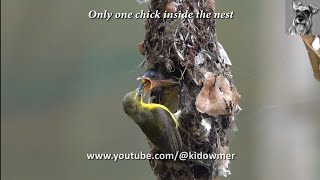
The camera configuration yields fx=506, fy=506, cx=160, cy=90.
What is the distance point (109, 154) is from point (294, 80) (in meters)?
0.57

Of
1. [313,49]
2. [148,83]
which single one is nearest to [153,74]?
[148,83]

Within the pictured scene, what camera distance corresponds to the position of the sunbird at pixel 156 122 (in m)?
1.10

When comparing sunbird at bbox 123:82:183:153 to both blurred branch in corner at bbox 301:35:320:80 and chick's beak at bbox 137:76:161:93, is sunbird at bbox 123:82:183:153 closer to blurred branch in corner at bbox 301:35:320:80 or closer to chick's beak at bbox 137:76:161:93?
chick's beak at bbox 137:76:161:93

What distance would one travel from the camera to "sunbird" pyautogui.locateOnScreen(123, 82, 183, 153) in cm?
110

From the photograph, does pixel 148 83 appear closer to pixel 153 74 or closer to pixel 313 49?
pixel 153 74

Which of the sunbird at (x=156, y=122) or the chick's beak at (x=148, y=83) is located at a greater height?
the chick's beak at (x=148, y=83)

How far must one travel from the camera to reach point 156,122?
3.66ft

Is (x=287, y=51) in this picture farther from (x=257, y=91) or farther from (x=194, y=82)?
(x=194, y=82)

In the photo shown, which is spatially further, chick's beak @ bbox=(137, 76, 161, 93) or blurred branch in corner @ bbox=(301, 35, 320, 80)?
blurred branch in corner @ bbox=(301, 35, 320, 80)

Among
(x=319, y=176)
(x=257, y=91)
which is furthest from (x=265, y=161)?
(x=257, y=91)

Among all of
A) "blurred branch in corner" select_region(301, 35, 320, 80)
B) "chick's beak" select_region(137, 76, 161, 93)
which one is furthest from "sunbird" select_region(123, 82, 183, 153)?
"blurred branch in corner" select_region(301, 35, 320, 80)

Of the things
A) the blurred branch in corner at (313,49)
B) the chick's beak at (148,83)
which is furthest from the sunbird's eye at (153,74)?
the blurred branch in corner at (313,49)

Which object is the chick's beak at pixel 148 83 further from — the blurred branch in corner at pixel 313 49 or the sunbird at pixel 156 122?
the blurred branch in corner at pixel 313 49

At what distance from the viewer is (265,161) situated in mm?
1521
